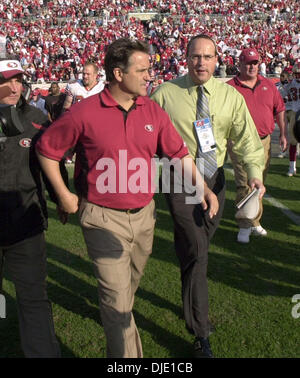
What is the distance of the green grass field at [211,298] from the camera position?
3.19 metres

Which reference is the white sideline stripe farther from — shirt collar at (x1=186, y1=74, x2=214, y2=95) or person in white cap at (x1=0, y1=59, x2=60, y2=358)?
person in white cap at (x1=0, y1=59, x2=60, y2=358)

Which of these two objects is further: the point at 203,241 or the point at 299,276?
the point at 299,276

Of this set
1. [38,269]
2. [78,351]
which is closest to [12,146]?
[38,269]

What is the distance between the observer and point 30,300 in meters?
2.66

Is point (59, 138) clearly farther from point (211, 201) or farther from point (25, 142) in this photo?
point (211, 201)

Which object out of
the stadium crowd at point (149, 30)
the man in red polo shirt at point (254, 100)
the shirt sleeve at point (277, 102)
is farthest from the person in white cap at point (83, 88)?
the stadium crowd at point (149, 30)

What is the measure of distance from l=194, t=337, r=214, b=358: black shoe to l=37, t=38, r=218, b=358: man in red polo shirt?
61 centimetres

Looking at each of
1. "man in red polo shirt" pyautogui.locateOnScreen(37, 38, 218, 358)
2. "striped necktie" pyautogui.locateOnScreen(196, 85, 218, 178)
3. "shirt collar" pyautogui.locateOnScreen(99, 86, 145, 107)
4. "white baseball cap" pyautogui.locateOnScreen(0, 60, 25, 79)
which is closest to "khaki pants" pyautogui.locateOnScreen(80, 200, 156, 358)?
"man in red polo shirt" pyautogui.locateOnScreen(37, 38, 218, 358)

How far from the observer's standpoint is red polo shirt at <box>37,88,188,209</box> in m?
2.46

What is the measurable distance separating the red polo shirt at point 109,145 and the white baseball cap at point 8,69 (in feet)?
1.38

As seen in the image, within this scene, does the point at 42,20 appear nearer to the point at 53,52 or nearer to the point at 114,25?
the point at 114,25

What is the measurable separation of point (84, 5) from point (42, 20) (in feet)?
17.3
